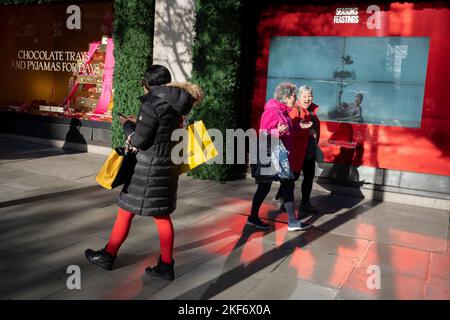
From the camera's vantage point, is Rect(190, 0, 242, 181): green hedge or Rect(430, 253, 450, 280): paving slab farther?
Rect(190, 0, 242, 181): green hedge

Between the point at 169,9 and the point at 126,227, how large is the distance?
6.01 metres

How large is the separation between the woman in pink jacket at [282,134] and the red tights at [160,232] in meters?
1.81

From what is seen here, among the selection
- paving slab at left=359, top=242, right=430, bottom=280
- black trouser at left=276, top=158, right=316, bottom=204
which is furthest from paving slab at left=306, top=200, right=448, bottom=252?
black trouser at left=276, top=158, right=316, bottom=204

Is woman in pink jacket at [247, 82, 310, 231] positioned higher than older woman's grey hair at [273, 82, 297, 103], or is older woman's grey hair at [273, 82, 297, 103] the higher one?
older woman's grey hair at [273, 82, 297, 103]

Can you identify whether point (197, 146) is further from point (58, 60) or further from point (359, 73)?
point (58, 60)

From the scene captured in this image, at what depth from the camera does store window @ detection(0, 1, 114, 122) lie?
428 inches

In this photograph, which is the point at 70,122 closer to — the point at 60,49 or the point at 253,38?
the point at 60,49

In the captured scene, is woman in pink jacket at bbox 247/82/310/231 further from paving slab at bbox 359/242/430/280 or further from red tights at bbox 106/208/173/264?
red tights at bbox 106/208/173/264

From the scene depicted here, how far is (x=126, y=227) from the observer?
4.22 metres

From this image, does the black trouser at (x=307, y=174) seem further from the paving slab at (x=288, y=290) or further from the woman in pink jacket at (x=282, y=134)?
the paving slab at (x=288, y=290)

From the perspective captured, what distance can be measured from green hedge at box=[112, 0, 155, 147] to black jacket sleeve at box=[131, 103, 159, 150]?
18.2 ft

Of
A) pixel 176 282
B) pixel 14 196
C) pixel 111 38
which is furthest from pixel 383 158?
pixel 111 38

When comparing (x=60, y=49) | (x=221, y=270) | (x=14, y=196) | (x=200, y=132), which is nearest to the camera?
(x=200, y=132)

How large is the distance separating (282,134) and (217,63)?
10.3 feet
